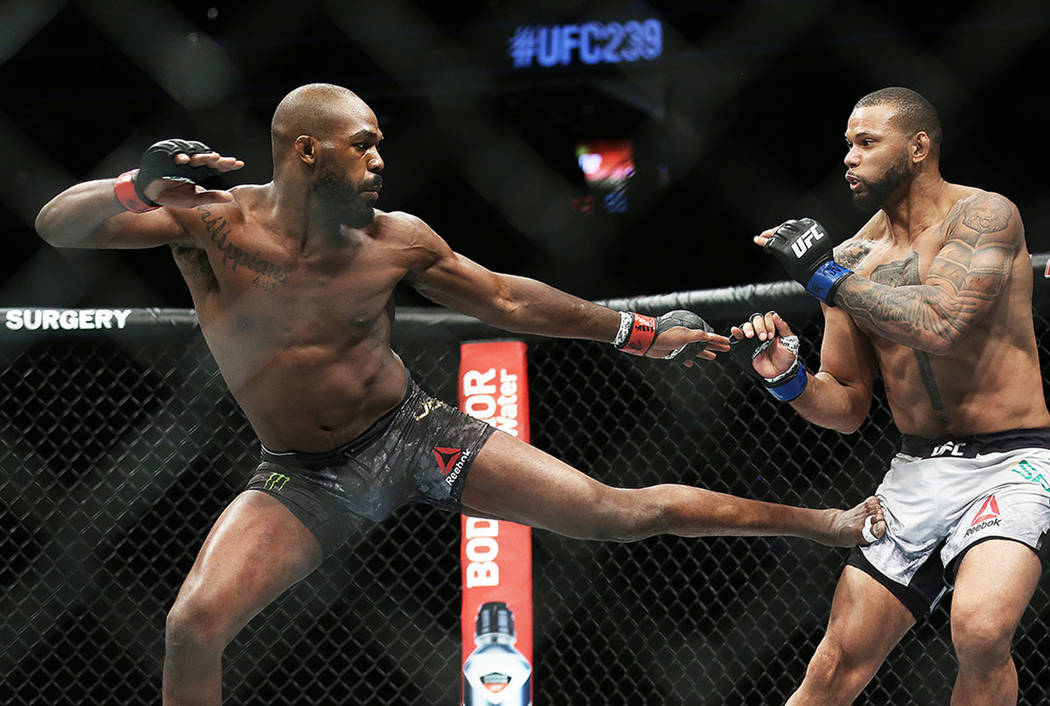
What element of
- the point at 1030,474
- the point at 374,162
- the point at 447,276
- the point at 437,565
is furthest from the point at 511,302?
the point at 437,565

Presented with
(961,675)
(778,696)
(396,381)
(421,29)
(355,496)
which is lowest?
(778,696)

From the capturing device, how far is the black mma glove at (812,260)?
2281 millimetres

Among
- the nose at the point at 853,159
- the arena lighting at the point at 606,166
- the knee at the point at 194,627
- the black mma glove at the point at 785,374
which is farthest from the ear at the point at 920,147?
the arena lighting at the point at 606,166

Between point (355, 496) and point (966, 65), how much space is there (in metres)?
2.83

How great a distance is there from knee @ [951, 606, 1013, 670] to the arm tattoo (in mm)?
496

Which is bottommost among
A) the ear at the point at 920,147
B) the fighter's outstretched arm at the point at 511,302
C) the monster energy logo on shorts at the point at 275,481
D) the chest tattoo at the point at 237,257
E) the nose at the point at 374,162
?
the monster energy logo on shorts at the point at 275,481

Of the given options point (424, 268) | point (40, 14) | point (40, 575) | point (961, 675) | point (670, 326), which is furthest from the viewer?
point (40, 14)

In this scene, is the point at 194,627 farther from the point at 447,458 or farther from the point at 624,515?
the point at 624,515

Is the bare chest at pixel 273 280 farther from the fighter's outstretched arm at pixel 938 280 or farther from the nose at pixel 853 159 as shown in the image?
the nose at pixel 853 159

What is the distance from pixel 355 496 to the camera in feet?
7.34

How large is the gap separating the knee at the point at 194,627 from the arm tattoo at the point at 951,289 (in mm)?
1302

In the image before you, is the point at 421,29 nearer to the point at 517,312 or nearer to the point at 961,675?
the point at 517,312

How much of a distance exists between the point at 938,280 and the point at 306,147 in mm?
1213

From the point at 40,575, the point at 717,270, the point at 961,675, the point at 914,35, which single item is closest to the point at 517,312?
the point at 961,675
